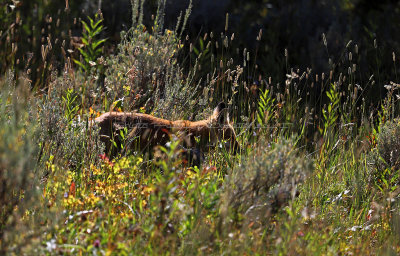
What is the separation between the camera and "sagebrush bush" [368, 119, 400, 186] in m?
4.20

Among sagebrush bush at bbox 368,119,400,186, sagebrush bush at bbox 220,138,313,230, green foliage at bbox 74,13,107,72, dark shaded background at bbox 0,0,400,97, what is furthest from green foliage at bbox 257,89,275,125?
dark shaded background at bbox 0,0,400,97

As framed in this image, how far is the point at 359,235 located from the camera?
12.3 feet

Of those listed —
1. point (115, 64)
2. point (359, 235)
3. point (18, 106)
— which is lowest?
point (359, 235)

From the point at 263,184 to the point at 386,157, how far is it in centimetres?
158

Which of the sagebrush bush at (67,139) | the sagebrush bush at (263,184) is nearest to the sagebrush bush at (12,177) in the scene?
the sagebrush bush at (67,139)

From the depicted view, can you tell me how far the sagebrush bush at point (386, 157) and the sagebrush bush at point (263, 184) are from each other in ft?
4.10

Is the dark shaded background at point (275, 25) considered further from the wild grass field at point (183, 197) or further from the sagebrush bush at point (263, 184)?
the sagebrush bush at point (263, 184)

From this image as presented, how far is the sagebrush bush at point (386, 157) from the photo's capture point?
4195 mm

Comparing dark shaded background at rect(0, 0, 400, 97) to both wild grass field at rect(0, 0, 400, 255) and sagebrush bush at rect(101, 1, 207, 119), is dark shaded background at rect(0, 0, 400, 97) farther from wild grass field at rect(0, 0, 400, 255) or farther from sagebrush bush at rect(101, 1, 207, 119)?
wild grass field at rect(0, 0, 400, 255)

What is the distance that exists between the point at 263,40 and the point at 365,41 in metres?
1.57

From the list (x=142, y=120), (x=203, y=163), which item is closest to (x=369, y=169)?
(x=203, y=163)

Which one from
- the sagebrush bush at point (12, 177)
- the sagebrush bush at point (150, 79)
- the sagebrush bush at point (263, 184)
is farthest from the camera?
the sagebrush bush at point (150, 79)

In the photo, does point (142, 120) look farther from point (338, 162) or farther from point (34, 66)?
point (34, 66)

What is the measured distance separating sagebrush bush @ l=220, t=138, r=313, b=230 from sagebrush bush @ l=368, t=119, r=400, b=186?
4.10ft
